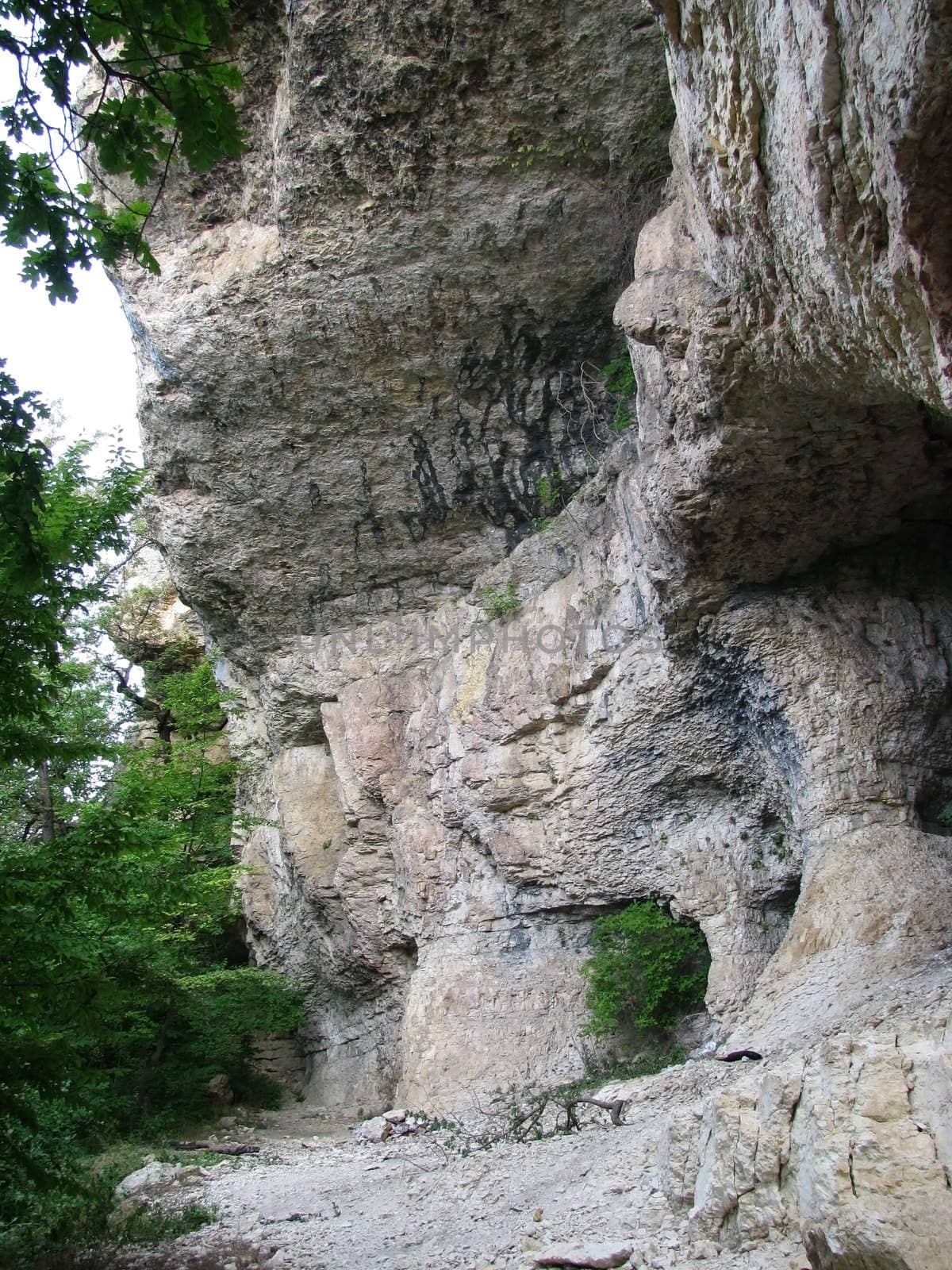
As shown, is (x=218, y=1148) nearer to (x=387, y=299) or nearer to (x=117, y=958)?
(x=117, y=958)

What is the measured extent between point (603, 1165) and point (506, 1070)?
374 cm

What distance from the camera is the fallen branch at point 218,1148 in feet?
31.5

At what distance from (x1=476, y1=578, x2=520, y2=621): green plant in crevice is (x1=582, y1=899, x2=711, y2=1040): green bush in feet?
11.2

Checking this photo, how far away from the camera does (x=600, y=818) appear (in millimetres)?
10125

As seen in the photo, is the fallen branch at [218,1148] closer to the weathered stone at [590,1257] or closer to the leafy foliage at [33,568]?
the weathered stone at [590,1257]

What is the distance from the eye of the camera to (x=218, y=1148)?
9906 mm

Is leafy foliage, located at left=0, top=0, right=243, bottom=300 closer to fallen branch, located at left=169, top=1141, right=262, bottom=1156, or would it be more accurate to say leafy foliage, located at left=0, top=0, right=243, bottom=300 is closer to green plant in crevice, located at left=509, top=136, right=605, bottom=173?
green plant in crevice, located at left=509, top=136, right=605, bottom=173

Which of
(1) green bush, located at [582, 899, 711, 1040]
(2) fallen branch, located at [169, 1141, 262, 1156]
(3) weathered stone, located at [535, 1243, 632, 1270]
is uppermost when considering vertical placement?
(1) green bush, located at [582, 899, 711, 1040]

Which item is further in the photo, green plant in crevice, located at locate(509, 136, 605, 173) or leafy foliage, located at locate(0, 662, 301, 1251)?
green plant in crevice, located at locate(509, 136, 605, 173)

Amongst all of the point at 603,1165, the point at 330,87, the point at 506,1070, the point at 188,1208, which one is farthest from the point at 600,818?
the point at 330,87

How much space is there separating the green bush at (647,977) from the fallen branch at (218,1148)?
337 centimetres

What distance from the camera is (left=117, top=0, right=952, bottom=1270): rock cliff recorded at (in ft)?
13.9

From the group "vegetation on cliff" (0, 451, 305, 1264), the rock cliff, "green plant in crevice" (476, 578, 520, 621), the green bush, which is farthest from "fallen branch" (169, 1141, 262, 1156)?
"green plant in crevice" (476, 578, 520, 621)

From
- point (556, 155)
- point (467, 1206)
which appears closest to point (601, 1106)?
point (467, 1206)
